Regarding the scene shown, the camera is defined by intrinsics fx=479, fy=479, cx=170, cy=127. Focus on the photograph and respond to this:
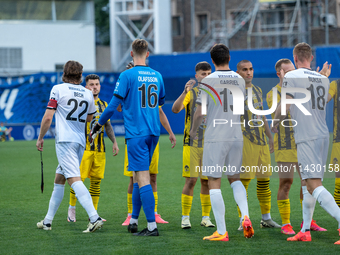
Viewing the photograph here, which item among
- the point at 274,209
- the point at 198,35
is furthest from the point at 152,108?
the point at 198,35

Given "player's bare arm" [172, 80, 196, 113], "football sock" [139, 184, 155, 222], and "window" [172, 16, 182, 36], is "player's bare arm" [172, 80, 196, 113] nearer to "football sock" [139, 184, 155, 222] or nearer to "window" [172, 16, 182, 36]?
"football sock" [139, 184, 155, 222]

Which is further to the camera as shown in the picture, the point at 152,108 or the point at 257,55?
the point at 257,55

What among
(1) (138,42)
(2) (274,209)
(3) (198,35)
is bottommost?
(2) (274,209)

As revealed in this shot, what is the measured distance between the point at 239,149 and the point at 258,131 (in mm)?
697

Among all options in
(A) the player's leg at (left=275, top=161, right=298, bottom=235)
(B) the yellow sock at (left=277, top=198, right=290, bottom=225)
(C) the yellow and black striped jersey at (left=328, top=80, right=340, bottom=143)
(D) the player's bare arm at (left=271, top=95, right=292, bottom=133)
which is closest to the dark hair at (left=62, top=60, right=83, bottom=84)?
(D) the player's bare arm at (left=271, top=95, right=292, bottom=133)

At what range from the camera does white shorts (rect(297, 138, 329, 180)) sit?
4.68 meters

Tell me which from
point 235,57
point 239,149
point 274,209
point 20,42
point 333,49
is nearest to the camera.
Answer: point 239,149

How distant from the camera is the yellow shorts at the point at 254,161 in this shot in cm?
557

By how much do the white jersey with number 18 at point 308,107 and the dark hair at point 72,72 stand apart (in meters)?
2.37

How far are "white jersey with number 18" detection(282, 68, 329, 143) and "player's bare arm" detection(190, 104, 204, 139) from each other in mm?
917

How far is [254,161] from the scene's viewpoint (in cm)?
557

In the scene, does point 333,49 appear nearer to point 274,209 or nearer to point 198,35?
point 198,35

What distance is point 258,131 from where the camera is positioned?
558cm

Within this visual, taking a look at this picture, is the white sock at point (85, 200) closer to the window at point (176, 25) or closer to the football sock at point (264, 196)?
the football sock at point (264, 196)
